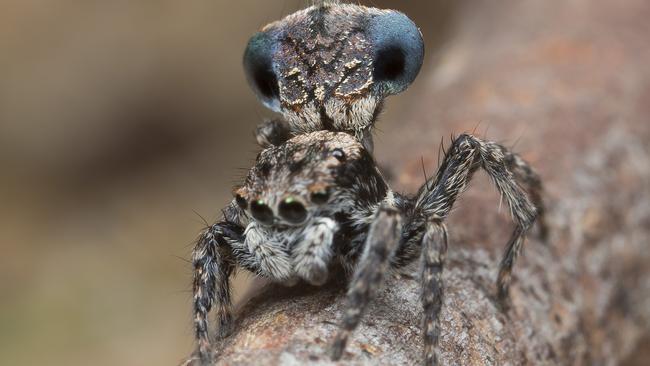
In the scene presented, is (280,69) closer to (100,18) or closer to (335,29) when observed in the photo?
(335,29)

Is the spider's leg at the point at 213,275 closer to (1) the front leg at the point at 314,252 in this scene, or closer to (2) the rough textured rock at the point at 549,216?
(2) the rough textured rock at the point at 549,216

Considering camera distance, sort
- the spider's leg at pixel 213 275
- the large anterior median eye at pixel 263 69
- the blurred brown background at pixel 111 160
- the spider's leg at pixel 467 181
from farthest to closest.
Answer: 1. the blurred brown background at pixel 111 160
2. the large anterior median eye at pixel 263 69
3. the spider's leg at pixel 467 181
4. the spider's leg at pixel 213 275

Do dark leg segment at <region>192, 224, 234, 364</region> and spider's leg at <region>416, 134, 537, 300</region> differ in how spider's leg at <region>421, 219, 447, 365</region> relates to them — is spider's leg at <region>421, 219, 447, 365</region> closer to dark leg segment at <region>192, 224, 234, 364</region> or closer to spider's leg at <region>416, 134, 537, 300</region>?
spider's leg at <region>416, 134, 537, 300</region>

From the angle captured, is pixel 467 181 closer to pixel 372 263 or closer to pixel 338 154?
pixel 338 154

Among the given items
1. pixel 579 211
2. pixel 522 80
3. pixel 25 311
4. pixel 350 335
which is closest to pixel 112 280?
pixel 25 311

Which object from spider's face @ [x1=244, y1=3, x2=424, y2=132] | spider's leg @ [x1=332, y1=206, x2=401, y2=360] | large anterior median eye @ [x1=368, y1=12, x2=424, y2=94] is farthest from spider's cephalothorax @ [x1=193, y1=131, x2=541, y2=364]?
large anterior median eye @ [x1=368, y1=12, x2=424, y2=94]

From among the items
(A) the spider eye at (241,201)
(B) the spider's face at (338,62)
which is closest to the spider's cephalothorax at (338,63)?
(B) the spider's face at (338,62)

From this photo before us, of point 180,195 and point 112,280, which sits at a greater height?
point 180,195
